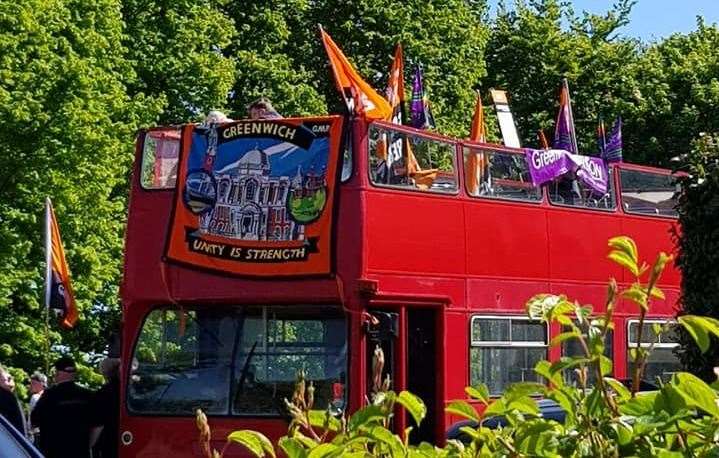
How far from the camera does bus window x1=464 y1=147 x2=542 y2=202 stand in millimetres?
15273

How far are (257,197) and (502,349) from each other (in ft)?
9.57

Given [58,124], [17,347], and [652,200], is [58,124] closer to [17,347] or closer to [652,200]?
[17,347]

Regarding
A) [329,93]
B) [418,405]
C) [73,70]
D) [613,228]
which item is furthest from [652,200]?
[329,93]

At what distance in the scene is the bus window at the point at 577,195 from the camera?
16.4 m

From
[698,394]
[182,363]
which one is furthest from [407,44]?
[698,394]

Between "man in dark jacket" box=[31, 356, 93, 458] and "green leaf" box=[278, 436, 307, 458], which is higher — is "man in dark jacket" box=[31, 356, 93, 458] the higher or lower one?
the higher one

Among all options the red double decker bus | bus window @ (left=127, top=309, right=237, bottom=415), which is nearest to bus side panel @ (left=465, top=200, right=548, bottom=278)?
the red double decker bus

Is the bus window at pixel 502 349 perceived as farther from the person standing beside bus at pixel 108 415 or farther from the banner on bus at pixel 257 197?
the person standing beside bus at pixel 108 415

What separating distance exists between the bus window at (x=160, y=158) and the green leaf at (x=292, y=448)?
11571 millimetres

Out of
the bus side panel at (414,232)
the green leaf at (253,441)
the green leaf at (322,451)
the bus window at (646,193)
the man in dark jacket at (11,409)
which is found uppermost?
the bus window at (646,193)

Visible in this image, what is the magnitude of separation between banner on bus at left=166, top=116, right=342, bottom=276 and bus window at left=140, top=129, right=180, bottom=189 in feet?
0.76

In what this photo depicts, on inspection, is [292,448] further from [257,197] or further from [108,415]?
[108,415]

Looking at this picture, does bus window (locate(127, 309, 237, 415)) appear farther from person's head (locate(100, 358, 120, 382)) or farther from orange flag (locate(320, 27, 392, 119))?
orange flag (locate(320, 27, 392, 119))

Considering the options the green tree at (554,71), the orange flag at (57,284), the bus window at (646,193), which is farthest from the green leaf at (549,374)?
the green tree at (554,71)
